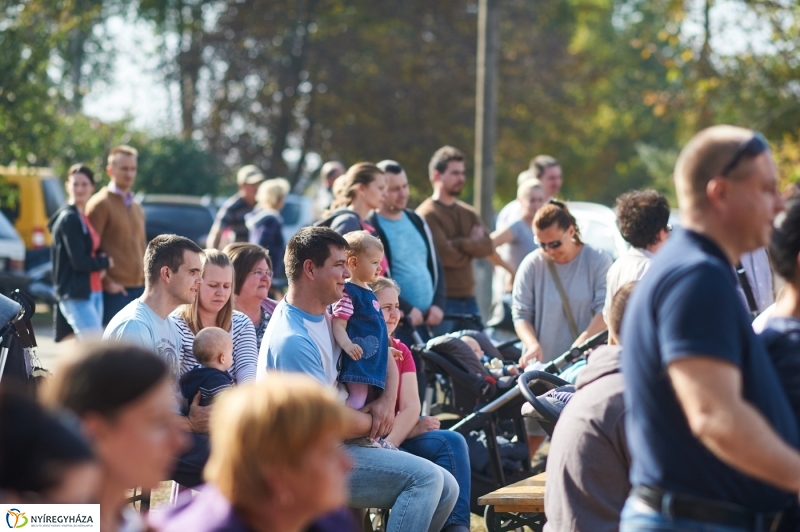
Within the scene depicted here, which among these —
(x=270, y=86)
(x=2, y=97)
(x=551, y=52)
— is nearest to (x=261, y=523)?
(x=2, y=97)

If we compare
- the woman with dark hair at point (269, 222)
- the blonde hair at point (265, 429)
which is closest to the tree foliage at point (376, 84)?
the woman with dark hair at point (269, 222)

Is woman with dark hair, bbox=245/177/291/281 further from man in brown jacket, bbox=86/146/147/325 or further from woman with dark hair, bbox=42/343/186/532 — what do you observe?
woman with dark hair, bbox=42/343/186/532

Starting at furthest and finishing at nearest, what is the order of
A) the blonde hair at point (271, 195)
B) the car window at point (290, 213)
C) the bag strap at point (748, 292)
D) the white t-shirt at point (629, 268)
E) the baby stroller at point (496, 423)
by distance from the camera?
1. the car window at point (290, 213)
2. the blonde hair at point (271, 195)
3. the bag strap at point (748, 292)
4. the baby stroller at point (496, 423)
5. the white t-shirt at point (629, 268)

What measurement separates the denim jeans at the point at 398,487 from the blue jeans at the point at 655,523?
2.15 metres

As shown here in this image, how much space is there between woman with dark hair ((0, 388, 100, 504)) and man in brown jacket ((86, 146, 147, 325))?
754 cm

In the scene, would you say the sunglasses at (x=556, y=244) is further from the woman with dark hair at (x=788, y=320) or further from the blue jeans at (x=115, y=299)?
the woman with dark hair at (x=788, y=320)

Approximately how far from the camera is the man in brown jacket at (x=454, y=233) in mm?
9258

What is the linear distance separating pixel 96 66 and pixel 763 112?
24167 mm

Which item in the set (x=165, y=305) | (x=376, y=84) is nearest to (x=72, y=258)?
(x=165, y=305)

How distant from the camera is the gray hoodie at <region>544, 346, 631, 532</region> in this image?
397 centimetres

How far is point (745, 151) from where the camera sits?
113 inches

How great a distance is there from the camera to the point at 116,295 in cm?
973

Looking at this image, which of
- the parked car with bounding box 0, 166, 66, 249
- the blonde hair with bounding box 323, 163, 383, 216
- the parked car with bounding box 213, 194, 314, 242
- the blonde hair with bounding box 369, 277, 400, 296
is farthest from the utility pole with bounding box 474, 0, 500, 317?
the parked car with bounding box 0, 166, 66, 249

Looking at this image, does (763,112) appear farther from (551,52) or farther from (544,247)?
(544,247)
